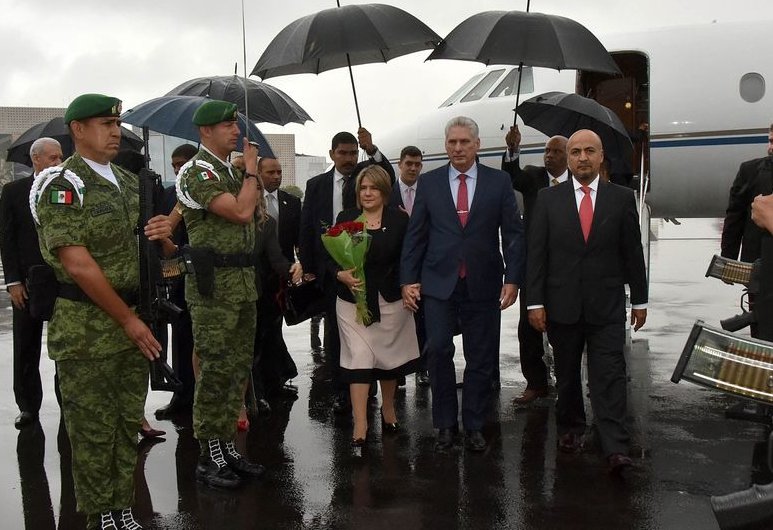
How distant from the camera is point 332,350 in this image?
21.8 feet

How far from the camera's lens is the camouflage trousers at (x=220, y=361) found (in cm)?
477

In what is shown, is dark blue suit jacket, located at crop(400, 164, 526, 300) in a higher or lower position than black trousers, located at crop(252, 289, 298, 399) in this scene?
higher

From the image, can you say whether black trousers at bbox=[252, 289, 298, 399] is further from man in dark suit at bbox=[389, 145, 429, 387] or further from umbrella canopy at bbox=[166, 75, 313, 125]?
umbrella canopy at bbox=[166, 75, 313, 125]

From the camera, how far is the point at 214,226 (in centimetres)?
475

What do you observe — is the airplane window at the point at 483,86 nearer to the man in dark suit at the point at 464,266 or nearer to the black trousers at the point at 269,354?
the black trousers at the point at 269,354

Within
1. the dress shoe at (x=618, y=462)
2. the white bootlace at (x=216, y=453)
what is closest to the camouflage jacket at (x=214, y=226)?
the white bootlace at (x=216, y=453)

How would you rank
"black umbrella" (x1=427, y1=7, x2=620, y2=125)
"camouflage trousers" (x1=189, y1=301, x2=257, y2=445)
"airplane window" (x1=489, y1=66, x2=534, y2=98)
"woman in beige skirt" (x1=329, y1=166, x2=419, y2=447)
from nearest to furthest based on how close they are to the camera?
"camouflage trousers" (x1=189, y1=301, x2=257, y2=445) → "woman in beige skirt" (x1=329, y1=166, x2=419, y2=447) → "black umbrella" (x1=427, y1=7, x2=620, y2=125) → "airplane window" (x1=489, y1=66, x2=534, y2=98)

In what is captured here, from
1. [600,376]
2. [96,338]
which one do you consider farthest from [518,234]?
[96,338]

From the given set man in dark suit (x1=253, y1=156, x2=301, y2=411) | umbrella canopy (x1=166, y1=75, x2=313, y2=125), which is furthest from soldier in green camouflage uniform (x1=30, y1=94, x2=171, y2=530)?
umbrella canopy (x1=166, y1=75, x2=313, y2=125)

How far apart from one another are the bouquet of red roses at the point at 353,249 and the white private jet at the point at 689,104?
6.21 meters

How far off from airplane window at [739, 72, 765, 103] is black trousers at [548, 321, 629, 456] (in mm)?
7341

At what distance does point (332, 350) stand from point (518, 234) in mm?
1826

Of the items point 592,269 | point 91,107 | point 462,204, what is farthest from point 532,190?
point 91,107

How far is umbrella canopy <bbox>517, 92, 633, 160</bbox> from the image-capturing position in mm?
7773
